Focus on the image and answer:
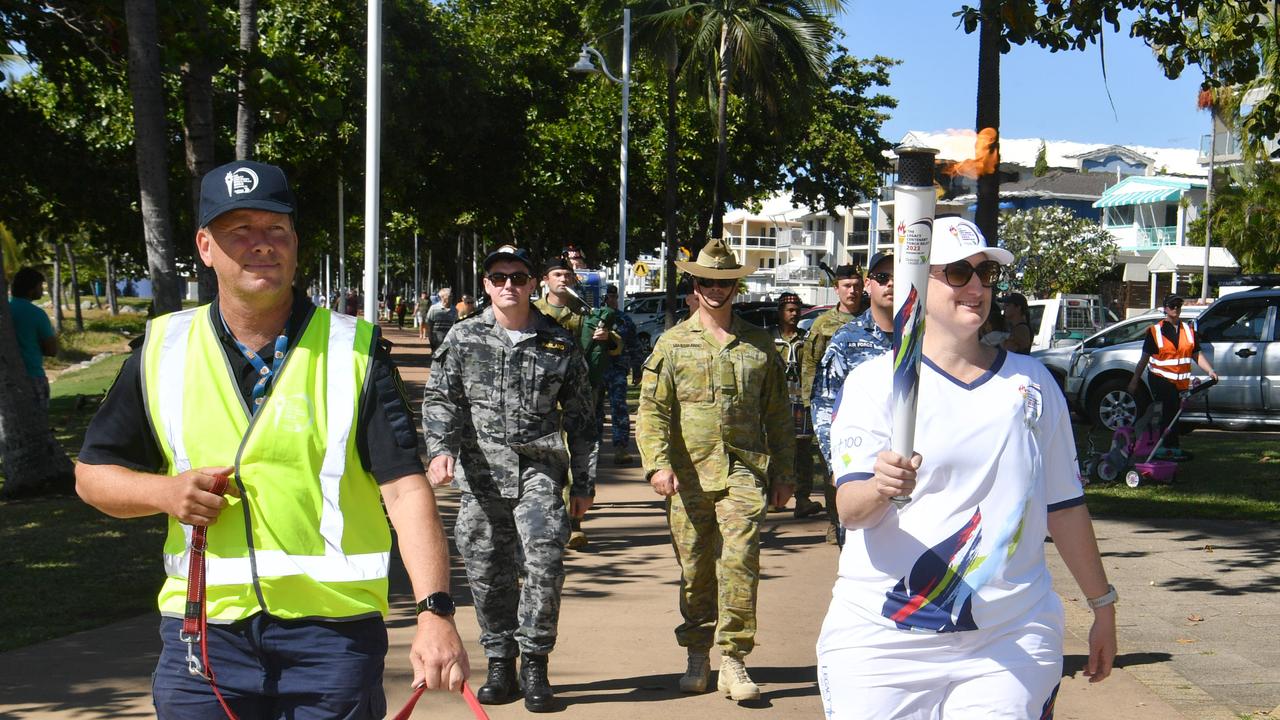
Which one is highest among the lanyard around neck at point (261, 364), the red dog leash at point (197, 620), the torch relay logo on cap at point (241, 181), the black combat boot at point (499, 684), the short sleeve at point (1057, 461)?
the torch relay logo on cap at point (241, 181)

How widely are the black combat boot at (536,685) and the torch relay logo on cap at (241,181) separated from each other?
12.0ft

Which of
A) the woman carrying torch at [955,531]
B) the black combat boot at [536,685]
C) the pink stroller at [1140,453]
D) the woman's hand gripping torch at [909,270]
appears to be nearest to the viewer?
the woman's hand gripping torch at [909,270]

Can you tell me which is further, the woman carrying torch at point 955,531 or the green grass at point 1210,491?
the green grass at point 1210,491

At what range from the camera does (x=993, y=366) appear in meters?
3.44

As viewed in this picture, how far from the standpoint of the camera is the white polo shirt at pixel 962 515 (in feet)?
10.8

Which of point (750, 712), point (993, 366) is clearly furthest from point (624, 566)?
point (993, 366)

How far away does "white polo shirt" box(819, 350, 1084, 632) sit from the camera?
3.28m

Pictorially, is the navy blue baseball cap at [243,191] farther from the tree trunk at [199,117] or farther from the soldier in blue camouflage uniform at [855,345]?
the tree trunk at [199,117]

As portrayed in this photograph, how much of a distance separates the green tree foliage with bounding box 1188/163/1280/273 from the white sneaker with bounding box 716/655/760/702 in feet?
143

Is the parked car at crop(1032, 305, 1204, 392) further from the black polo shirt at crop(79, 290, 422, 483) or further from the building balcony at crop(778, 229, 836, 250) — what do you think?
the building balcony at crop(778, 229, 836, 250)

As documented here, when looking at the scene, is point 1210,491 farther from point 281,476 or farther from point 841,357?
point 281,476

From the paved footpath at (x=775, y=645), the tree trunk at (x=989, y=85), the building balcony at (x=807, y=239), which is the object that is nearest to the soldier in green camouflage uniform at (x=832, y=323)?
the paved footpath at (x=775, y=645)

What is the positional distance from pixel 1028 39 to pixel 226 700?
9269 millimetres

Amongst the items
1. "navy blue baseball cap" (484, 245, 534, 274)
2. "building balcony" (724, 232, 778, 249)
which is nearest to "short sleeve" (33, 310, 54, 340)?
"navy blue baseball cap" (484, 245, 534, 274)
